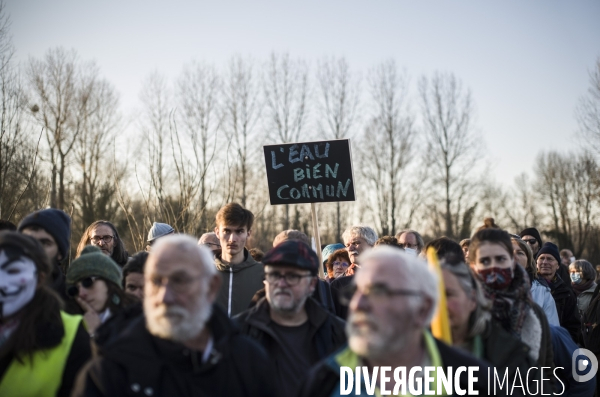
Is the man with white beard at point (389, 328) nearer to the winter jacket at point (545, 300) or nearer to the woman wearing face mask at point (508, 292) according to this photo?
the woman wearing face mask at point (508, 292)

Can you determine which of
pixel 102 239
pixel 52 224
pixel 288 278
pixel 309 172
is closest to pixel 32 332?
pixel 52 224

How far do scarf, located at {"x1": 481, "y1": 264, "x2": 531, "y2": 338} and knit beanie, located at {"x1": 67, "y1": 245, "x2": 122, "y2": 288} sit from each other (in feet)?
8.05

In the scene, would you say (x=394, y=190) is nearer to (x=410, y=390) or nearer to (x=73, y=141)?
(x=73, y=141)

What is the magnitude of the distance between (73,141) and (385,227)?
1734 cm

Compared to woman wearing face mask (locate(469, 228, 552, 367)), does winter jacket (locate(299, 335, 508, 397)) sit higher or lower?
lower

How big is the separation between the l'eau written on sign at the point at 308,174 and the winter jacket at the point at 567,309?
8.33 ft

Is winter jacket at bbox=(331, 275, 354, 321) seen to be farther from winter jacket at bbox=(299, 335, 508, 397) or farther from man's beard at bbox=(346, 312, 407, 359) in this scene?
man's beard at bbox=(346, 312, 407, 359)

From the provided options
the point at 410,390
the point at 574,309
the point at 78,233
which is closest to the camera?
the point at 410,390

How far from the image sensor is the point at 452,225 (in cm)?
3656

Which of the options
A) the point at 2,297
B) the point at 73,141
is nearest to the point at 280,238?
the point at 2,297

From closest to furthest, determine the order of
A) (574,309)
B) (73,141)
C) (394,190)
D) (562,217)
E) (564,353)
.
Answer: (564,353), (574,309), (73,141), (394,190), (562,217)

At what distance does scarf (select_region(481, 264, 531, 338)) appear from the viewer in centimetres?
402

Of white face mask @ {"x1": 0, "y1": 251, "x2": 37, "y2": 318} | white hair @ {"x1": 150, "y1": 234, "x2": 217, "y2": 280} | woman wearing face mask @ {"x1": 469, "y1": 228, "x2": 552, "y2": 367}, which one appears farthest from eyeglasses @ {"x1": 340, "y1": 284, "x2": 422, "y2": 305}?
white face mask @ {"x1": 0, "y1": 251, "x2": 37, "y2": 318}

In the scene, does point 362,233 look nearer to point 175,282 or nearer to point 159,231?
point 159,231
